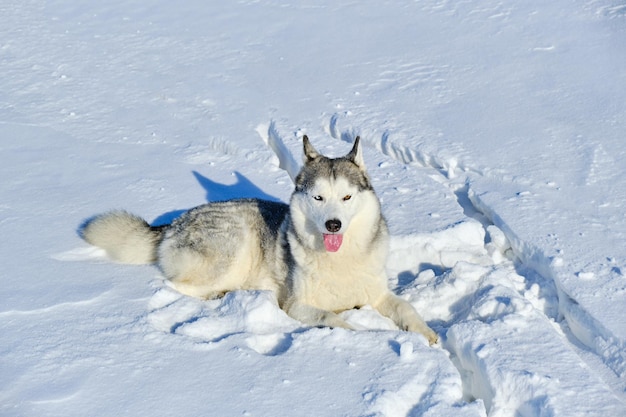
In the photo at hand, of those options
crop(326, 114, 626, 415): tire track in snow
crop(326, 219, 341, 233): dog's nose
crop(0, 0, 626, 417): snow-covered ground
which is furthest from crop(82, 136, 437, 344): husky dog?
crop(326, 114, 626, 415): tire track in snow

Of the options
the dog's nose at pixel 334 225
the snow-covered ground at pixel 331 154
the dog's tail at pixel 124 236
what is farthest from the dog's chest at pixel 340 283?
the dog's tail at pixel 124 236

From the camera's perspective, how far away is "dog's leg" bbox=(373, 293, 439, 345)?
5246mm

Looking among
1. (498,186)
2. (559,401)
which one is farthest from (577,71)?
(559,401)

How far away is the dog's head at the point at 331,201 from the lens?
540 centimetres

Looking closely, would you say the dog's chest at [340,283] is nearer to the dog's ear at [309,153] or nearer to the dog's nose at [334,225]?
the dog's nose at [334,225]

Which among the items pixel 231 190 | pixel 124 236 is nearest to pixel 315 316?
pixel 124 236

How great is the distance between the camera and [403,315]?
5465 millimetres

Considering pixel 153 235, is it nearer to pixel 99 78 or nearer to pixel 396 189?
pixel 396 189

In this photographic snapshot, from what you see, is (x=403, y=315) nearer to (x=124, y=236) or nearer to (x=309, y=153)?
(x=309, y=153)

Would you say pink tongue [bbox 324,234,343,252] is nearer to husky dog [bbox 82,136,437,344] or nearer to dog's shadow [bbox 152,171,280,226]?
husky dog [bbox 82,136,437,344]

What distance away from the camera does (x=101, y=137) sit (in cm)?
881

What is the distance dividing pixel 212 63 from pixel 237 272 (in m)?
5.52

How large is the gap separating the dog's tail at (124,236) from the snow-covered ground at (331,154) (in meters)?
0.14

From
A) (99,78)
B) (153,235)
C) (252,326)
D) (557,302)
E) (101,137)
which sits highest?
(99,78)
